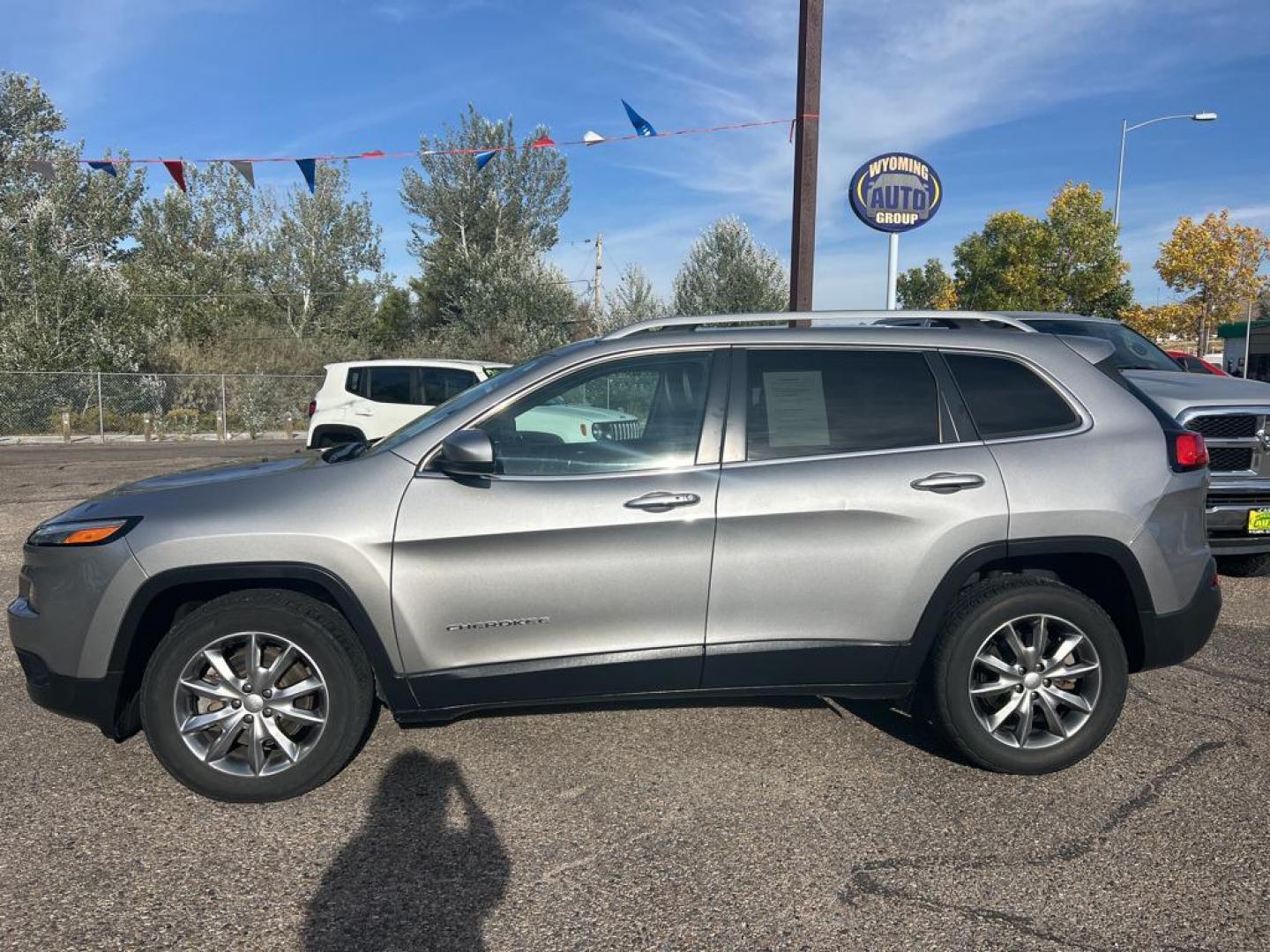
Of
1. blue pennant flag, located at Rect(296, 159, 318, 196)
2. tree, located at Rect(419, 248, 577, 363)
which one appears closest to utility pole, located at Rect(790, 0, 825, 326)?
blue pennant flag, located at Rect(296, 159, 318, 196)

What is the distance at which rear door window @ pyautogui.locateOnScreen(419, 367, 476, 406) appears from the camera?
12.7 metres

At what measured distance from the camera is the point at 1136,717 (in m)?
4.28

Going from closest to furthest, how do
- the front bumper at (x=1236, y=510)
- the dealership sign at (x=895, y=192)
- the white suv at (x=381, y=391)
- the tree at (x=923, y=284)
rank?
the front bumper at (x=1236, y=510)
the dealership sign at (x=895, y=192)
the white suv at (x=381, y=391)
the tree at (x=923, y=284)

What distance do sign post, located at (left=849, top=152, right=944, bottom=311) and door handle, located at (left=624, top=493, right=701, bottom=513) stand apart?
6614 mm

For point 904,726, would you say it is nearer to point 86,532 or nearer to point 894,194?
point 86,532

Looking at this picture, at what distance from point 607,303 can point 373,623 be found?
93.2 feet

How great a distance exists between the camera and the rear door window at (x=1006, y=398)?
12.3 feet

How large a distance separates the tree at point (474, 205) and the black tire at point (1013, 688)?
2950 cm

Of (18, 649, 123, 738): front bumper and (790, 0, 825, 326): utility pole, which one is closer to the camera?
(18, 649, 123, 738): front bumper

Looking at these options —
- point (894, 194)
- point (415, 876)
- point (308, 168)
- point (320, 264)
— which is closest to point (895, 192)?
point (894, 194)

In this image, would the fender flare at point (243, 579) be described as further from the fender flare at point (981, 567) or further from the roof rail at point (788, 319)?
the fender flare at point (981, 567)

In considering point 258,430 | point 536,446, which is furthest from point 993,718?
point 258,430

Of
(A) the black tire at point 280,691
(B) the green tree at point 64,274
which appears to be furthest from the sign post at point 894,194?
(B) the green tree at point 64,274

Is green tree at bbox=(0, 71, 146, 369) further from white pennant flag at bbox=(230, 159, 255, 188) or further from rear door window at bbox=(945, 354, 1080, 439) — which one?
rear door window at bbox=(945, 354, 1080, 439)
